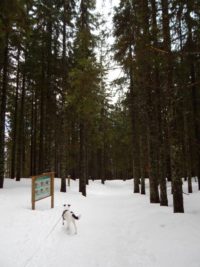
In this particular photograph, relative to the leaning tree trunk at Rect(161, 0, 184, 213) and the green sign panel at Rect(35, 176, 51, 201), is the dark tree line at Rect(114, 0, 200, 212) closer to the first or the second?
the leaning tree trunk at Rect(161, 0, 184, 213)

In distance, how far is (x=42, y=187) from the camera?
38.3ft

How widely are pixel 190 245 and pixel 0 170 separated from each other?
12192 millimetres

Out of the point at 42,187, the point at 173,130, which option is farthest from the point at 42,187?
the point at 173,130

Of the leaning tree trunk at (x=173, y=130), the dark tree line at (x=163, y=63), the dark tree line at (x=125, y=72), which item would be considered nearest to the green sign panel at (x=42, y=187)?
the dark tree line at (x=125, y=72)

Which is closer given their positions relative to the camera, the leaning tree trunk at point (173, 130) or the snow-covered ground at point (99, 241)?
the snow-covered ground at point (99, 241)

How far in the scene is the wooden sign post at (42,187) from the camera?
10929mm

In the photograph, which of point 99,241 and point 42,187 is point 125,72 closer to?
point 42,187

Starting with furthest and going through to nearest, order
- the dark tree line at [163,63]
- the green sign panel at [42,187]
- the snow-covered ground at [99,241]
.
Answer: the green sign panel at [42,187] → the dark tree line at [163,63] → the snow-covered ground at [99,241]

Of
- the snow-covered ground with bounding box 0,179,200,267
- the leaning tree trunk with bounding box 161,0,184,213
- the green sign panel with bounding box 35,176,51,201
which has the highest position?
the leaning tree trunk with bounding box 161,0,184,213

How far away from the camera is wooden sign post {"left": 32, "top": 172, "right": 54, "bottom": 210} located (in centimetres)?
1093

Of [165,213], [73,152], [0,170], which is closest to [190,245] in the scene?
[165,213]

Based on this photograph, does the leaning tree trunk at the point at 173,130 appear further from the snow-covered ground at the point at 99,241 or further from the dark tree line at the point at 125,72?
the snow-covered ground at the point at 99,241

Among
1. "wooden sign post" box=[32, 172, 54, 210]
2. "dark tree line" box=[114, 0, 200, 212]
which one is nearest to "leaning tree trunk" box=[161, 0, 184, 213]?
"dark tree line" box=[114, 0, 200, 212]

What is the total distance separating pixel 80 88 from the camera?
12.8 meters
